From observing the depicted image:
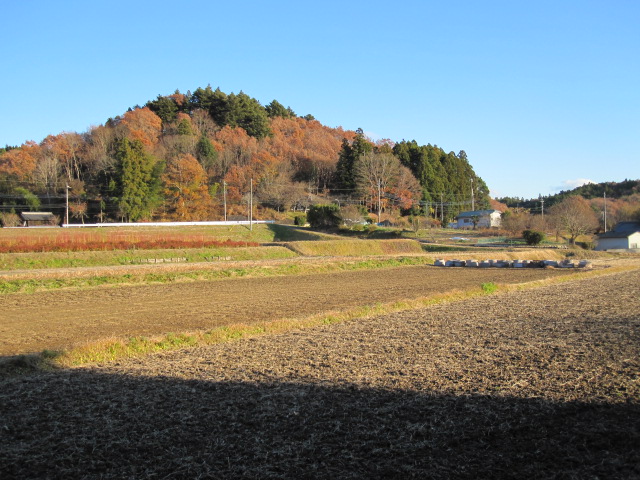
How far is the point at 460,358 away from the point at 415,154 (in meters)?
83.6

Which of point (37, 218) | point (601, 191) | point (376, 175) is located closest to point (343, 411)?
point (37, 218)

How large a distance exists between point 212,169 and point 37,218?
26443mm

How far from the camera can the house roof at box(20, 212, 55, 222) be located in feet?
195

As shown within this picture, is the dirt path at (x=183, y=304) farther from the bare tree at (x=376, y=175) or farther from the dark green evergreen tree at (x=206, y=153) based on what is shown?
the dark green evergreen tree at (x=206, y=153)

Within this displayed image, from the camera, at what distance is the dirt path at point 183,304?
40.6 feet

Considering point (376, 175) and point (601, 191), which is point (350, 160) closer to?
point (376, 175)

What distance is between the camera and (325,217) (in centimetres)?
6031

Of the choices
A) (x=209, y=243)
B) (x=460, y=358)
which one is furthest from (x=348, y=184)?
(x=460, y=358)

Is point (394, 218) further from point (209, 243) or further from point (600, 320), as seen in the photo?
point (600, 320)

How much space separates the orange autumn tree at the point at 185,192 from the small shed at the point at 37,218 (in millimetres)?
13606

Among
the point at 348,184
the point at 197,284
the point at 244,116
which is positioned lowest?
the point at 197,284

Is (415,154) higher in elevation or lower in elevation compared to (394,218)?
higher

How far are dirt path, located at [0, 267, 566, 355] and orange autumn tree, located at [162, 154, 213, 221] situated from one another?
138 ft

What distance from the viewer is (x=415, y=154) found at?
8956 cm
